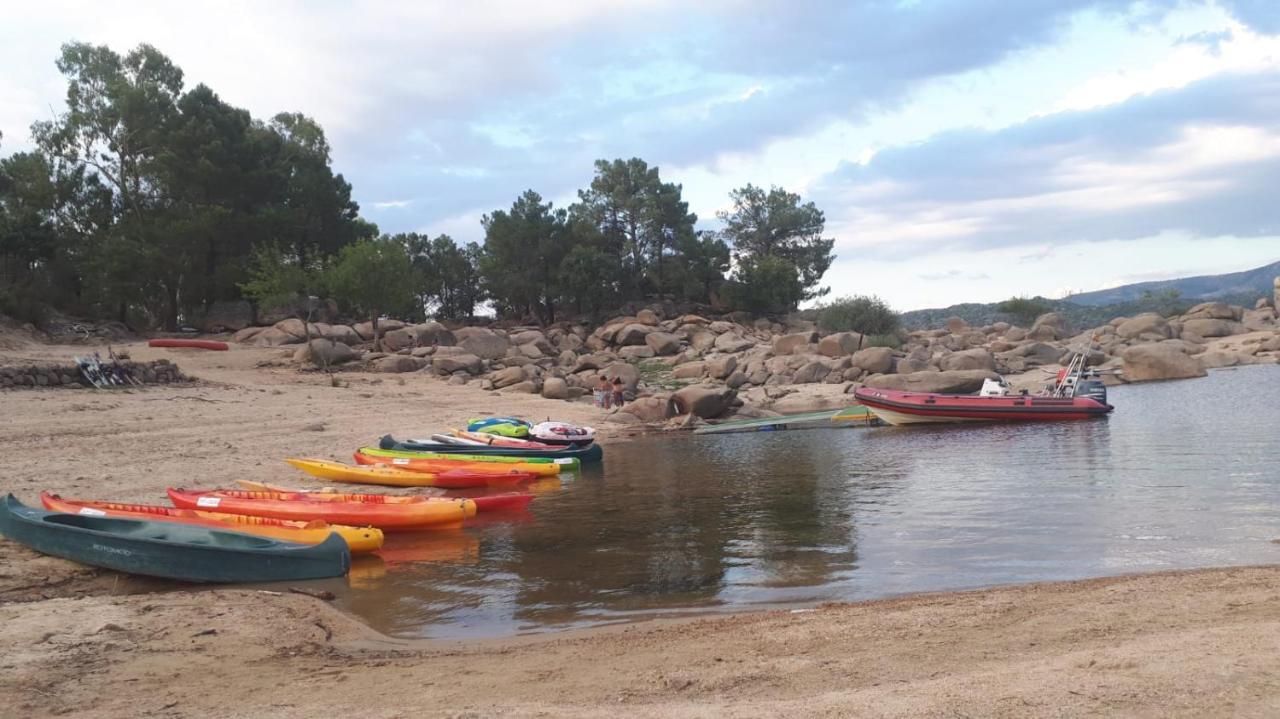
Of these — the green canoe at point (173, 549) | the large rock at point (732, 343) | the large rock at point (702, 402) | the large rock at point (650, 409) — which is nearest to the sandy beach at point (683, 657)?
the green canoe at point (173, 549)

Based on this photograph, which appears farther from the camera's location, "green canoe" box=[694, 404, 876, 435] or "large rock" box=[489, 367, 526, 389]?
"large rock" box=[489, 367, 526, 389]

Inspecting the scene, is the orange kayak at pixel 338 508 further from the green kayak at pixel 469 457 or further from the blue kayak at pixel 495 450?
the blue kayak at pixel 495 450

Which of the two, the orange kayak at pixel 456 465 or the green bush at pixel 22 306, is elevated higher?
the green bush at pixel 22 306

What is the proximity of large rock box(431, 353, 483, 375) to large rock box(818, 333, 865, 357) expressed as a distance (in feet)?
56.9

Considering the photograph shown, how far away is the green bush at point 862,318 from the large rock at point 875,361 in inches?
666

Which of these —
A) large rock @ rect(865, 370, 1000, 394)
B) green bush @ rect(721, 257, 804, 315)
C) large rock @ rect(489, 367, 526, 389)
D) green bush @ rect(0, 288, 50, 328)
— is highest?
green bush @ rect(721, 257, 804, 315)

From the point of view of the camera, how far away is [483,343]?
40.7m

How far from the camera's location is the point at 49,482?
13.5 metres

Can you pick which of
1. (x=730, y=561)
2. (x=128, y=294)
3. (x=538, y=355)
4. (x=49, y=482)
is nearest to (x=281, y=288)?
(x=128, y=294)

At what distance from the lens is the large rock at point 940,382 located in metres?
32.3

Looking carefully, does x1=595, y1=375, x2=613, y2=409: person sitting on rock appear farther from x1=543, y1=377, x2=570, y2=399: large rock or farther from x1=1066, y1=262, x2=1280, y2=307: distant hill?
x1=1066, y1=262, x2=1280, y2=307: distant hill

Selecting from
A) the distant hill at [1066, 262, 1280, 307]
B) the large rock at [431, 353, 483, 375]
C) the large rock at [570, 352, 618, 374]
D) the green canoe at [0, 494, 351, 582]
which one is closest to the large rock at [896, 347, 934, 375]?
the large rock at [570, 352, 618, 374]

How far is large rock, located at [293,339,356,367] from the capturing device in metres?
32.1

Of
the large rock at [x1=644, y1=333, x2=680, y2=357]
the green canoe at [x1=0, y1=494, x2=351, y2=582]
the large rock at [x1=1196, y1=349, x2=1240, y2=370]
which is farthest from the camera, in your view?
the large rock at [x1=644, y1=333, x2=680, y2=357]
